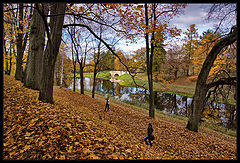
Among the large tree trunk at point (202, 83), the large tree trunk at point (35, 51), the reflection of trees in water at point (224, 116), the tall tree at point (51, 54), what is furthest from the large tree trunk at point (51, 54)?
the reflection of trees in water at point (224, 116)

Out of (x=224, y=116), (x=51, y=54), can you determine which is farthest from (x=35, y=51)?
(x=224, y=116)

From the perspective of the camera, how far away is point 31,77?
639 centimetres

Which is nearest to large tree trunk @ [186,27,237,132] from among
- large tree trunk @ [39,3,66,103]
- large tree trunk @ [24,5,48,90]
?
large tree trunk @ [39,3,66,103]

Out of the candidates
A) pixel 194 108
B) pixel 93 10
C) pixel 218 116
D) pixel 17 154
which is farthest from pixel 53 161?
pixel 218 116

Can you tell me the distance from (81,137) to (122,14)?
4558 millimetres

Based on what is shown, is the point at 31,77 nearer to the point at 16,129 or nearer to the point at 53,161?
the point at 16,129

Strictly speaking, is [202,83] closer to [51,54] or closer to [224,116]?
[51,54]

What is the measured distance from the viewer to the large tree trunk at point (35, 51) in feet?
20.3

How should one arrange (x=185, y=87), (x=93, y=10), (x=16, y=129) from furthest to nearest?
(x=185, y=87), (x=93, y=10), (x=16, y=129)

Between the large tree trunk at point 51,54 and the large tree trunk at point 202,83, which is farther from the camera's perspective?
the large tree trunk at point 202,83

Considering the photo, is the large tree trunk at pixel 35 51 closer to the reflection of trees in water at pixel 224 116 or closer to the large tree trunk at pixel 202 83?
the large tree trunk at pixel 202 83

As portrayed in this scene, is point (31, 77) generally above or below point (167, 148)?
above

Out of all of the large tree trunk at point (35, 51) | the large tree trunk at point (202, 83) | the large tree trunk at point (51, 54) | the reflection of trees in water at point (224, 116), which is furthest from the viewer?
the reflection of trees in water at point (224, 116)

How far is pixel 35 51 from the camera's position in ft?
20.8
